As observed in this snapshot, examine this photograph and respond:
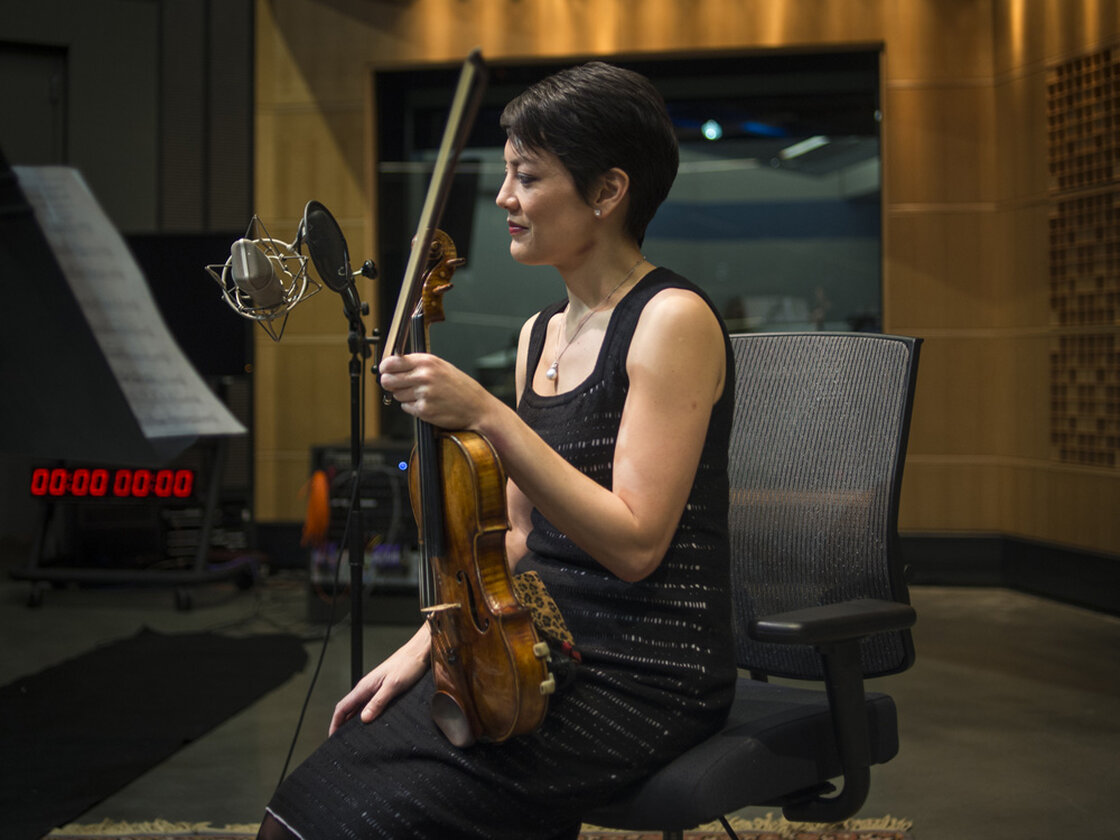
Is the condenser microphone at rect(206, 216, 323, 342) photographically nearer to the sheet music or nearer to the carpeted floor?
the carpeted floor

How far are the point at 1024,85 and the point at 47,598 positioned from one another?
5.11 m

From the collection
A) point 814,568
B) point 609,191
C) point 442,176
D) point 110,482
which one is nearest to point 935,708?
point 814,568

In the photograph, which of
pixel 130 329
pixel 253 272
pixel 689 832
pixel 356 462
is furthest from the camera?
pixel 130 329

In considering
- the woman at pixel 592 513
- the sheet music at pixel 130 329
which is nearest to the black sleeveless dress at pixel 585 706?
the woman at pixel 592 513

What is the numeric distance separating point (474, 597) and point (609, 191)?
0.52 meters

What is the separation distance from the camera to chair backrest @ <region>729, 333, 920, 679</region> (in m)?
1.60

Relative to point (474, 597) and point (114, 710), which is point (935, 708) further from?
point (474, 597)

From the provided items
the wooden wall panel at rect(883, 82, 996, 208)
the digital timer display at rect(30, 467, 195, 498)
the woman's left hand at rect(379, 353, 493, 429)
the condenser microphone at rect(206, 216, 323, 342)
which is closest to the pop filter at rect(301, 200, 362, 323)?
the condenser microphone at rect(206, 216, 323, 342)

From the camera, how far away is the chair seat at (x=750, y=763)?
4.03ft

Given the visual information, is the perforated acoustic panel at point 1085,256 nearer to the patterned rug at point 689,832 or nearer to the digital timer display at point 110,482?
the patterned rug at point 689,832

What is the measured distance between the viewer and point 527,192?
4.30 ft

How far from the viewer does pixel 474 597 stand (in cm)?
107

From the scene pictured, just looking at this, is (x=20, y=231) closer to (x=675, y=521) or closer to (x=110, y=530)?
(x=110, y=530)

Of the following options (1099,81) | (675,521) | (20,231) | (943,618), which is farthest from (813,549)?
(20,231)
